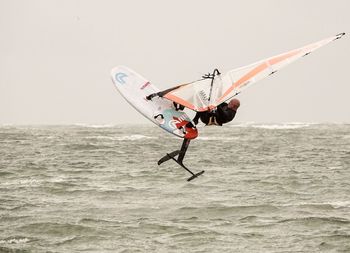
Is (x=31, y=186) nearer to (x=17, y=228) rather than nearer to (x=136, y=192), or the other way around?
(x=136, y=192)

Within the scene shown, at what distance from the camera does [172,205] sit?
124 feet

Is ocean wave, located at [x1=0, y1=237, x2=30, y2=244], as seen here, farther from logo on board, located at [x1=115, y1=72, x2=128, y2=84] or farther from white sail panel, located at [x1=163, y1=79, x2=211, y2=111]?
white sail panel, located at [x1=163, y1=79, x2=211, y2=111]

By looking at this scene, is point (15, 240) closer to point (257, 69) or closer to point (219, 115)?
point (219, 115)

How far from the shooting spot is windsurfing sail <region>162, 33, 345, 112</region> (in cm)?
1362

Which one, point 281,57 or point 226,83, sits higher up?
point 281,57

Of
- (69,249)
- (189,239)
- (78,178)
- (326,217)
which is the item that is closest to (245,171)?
(78,178)

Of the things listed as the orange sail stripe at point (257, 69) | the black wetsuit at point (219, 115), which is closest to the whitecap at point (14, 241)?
the black wetsuit at point (219, 115)

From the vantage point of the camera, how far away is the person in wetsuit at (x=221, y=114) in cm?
1425

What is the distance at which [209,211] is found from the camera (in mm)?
35750

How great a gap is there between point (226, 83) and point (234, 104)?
30.2 inches

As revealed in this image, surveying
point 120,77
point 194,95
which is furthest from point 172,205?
point 194,95

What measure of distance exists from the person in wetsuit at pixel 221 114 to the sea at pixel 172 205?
42.8ft

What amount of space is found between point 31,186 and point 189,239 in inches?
751

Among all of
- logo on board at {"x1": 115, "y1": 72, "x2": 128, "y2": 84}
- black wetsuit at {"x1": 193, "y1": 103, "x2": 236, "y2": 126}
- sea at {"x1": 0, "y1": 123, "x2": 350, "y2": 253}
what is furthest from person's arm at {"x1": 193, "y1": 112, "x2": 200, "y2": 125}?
sea at {"x1": 0, "y1": 123, "x2": 350, "y2": 253}
